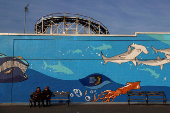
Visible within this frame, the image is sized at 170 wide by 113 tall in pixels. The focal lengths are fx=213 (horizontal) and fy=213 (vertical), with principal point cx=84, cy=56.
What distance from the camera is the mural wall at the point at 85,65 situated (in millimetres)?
16641

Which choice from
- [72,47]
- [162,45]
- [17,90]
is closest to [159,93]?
[162,45]

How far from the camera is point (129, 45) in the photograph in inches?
Result: 668

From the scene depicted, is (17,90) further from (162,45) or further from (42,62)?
(162,45)

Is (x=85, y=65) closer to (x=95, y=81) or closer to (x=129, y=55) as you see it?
(x=95, y=81)

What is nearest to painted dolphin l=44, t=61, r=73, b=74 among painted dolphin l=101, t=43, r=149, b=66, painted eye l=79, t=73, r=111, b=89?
painted eye l=79, t=73, r=111, b=89

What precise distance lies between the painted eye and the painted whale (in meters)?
4.64

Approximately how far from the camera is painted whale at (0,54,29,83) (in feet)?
54.9

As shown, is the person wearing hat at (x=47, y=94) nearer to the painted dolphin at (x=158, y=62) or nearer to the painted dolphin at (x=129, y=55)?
the painted dolphin at (x=129, y=55)

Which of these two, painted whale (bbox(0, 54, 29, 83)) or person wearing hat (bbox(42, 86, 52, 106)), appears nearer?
person wearing hat (bbox(42, 86, 52, 106))

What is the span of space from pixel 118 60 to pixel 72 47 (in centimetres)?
379

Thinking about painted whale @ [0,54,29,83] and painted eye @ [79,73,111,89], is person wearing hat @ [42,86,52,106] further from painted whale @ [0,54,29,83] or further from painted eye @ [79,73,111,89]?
painted eye @ [79,73,111,89]

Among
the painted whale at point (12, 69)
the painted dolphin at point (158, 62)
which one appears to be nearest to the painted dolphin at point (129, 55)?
the painted dolphin at point (158, 62)

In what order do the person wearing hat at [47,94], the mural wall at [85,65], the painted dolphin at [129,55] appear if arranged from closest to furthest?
the person wearing hat at [47,94] < the mural wall at [85,65] < the painted dolphin at [129,55]

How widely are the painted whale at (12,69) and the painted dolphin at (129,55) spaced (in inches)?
254
